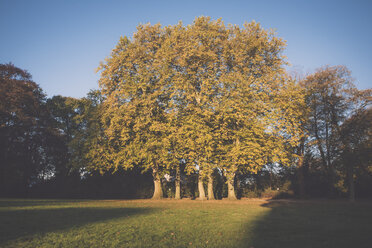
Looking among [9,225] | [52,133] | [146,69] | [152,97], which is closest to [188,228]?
[9,225]

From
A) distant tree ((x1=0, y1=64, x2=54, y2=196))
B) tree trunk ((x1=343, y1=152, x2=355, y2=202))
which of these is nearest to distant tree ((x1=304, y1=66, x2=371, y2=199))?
tree trunk ((x1=343, y1=152, x2=355, y2=202))

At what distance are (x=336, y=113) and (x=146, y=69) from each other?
2251cm

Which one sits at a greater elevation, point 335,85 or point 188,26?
point 188,26

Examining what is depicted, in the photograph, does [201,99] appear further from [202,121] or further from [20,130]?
[20,130]

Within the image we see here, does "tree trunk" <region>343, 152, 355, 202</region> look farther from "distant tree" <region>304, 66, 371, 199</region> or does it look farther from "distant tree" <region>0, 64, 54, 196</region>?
"distant tree" <region>0, 64, 54, 196</region>

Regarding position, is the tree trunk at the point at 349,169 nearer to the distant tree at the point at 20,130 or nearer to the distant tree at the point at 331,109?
the distant tree at the point at 331,109

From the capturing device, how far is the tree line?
72.5 feet

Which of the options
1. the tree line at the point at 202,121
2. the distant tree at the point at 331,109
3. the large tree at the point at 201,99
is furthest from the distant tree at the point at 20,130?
the distant tree at the point at 331,109

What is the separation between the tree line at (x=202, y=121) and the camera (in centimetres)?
2209

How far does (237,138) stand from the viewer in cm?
2208

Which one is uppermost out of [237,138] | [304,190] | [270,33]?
[270,33]

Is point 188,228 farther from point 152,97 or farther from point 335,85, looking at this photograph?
point 335,85

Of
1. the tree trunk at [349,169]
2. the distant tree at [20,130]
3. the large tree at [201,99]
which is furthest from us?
the distant tree at [20,130]

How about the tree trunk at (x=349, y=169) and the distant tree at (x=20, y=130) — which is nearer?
the tree trunk at (x=349, y=169)
